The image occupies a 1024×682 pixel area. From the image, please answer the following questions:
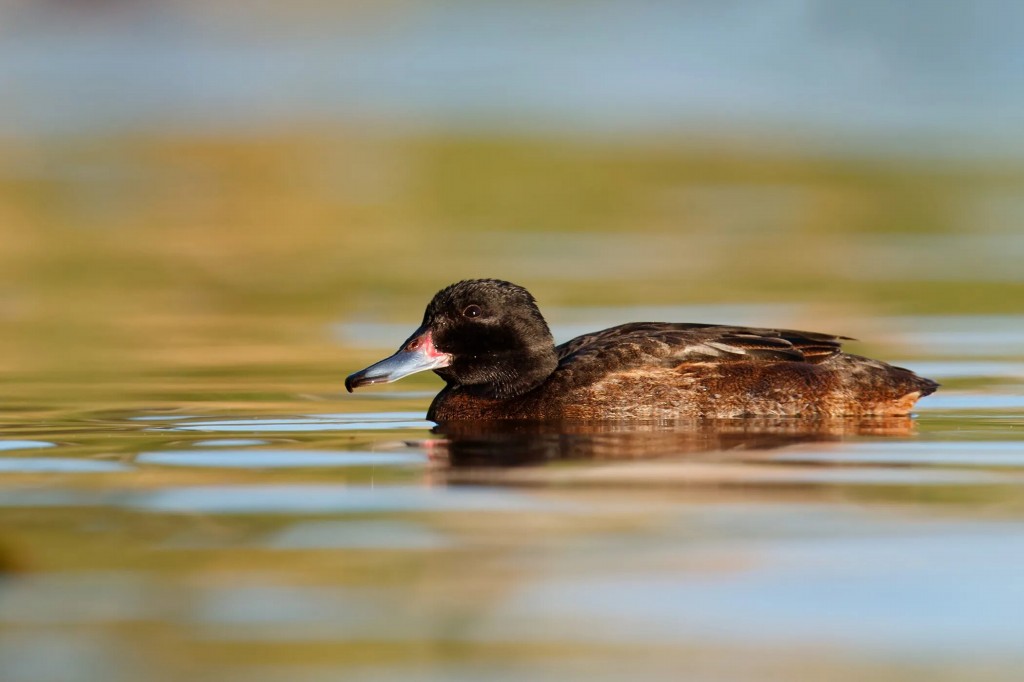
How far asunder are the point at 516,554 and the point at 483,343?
13.8ft

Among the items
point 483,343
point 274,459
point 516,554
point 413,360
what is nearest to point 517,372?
point 483,343

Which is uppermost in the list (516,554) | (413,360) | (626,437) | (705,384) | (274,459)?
(413,360)

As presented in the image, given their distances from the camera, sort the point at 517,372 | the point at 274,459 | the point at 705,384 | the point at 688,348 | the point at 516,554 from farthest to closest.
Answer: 1. the point at 517,372
2. the point at 688,348
3. the point at 705,384
4. the point at 274,459
5. the point at 516,554

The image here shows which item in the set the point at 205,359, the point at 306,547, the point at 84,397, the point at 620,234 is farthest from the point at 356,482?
the point at 620,234

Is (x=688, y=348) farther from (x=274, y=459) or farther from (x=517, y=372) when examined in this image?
(x=274, y=459)

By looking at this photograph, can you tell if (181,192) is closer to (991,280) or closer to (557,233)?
(557,233)

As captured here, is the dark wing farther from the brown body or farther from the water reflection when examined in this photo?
the water reflection

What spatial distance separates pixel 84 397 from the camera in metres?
11.9

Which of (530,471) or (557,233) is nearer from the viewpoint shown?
(530,471)

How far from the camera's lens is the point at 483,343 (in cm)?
1102

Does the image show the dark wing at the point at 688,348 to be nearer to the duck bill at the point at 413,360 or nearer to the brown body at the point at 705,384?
the brown body at the point at 705,384

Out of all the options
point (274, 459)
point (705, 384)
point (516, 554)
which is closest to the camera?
point (516, 554)

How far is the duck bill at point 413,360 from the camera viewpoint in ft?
35.7

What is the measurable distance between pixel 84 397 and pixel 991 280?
960 cm
